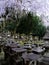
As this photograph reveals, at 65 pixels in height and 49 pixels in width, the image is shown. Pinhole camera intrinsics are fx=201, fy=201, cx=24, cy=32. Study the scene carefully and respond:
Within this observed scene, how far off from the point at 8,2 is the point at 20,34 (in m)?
7.65

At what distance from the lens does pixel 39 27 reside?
1166 centimetres

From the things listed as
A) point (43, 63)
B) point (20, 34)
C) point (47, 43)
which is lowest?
point (20, 34)

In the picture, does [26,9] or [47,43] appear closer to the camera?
[47,43]

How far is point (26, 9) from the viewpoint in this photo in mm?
18062

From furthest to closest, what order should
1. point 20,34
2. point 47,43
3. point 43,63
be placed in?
point 20,34, point 47,43, point 43,63

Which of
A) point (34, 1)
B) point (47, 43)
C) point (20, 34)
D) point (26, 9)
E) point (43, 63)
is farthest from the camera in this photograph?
point (34, 1)

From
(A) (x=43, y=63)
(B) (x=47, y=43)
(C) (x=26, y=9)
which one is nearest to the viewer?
(A) (x=43, y=63)

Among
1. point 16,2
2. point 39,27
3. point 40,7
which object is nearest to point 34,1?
point 40,7

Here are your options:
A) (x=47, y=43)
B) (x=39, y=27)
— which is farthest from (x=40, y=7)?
(x=47, y=43)

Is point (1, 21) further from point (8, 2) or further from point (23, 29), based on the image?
point (23, 29)

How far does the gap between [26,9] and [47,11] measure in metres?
2.18

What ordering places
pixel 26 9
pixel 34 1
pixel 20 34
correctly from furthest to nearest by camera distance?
pixel 34 1 < pixel 26 9 < pixel 20 34

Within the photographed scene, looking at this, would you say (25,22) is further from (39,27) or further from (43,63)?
(43,63)

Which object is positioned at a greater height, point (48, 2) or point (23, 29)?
point (48, 2)
